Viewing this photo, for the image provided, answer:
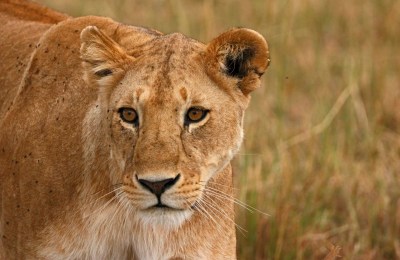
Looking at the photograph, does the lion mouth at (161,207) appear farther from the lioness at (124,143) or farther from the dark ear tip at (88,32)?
the dark ear tip at (88,32)

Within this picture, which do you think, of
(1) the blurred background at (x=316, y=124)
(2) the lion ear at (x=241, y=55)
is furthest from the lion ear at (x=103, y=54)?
(1) the blurred background at (x=316, y=124)

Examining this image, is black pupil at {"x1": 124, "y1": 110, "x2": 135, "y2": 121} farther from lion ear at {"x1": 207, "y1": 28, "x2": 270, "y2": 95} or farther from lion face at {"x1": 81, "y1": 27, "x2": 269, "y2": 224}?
lion ear at {"x1": 207, "y1": 28, "x2": 270, "y2": 95}

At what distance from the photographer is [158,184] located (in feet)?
11.9

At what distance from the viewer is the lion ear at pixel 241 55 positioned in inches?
154

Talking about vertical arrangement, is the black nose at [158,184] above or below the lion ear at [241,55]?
below

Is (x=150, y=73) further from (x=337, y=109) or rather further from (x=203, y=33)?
(x=203, y=33)

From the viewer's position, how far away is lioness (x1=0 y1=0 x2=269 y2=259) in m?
3.74

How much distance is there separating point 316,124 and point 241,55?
280 cm

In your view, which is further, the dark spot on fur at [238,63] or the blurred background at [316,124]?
the blurred background at [316,124]

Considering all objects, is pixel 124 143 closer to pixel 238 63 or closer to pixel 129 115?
pixel 129 115

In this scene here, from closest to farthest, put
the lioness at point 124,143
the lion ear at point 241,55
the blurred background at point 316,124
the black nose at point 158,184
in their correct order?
the black nose at point 158,184
the lioness at point 124,143
the lion ear at point 241,55
the blurred background at point 316,124

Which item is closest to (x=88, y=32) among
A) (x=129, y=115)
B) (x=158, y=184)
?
(x=129, y=115)

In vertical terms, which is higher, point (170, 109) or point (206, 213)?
point (170, 109)

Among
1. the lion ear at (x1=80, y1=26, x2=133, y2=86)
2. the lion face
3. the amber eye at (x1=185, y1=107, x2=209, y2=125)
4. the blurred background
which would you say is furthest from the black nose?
the blurred background
